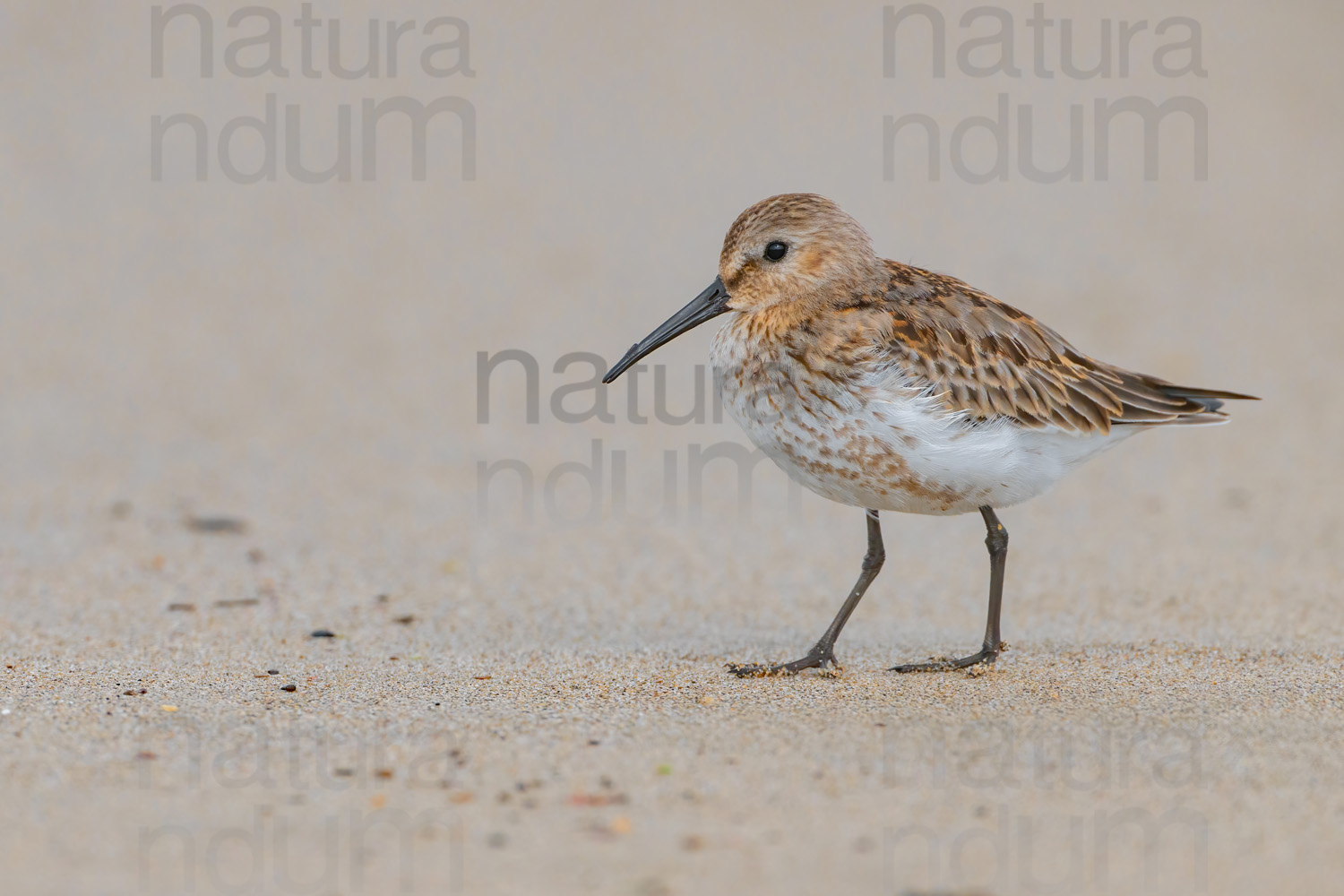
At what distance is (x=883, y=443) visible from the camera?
4.55 metres

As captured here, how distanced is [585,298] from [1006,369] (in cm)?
497

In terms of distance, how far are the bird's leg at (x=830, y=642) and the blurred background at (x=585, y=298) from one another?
0.15 meters

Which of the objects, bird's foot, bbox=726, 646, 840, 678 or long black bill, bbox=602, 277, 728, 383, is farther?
long black bill, bbox=602, 277, 728, 383

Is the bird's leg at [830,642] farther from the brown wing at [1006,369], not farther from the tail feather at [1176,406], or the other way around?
the tail feather at [1176,406]

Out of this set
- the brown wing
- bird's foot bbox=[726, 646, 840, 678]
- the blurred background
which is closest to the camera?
the brown wing

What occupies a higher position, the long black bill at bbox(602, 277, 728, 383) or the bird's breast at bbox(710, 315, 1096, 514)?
the long black bill at bbox(602, 277, 728, 383)

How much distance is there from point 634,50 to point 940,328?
7.15 meters

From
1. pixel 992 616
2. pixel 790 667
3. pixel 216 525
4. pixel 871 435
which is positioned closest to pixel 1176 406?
pixel 992 616

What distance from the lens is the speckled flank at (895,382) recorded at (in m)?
4.59

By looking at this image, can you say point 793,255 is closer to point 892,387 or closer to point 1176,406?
point 892,387

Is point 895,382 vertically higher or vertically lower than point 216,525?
higher

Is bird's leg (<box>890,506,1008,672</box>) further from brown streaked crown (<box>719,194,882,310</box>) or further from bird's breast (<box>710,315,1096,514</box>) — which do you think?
brown streaked crown (<box>719,194,882,310</box>)

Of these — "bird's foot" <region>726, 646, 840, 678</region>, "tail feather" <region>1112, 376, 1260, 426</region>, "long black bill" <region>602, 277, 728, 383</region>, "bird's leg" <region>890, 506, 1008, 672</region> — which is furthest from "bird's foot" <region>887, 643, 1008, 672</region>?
"long black bill" <region>602, 277, 728, 383</region>

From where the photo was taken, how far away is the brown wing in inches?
185
